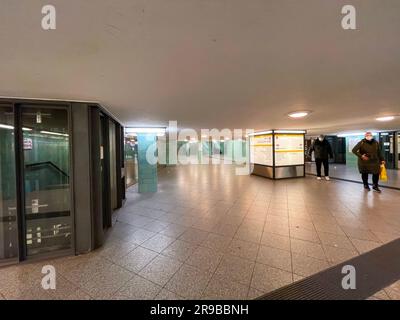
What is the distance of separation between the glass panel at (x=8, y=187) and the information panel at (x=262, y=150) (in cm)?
849

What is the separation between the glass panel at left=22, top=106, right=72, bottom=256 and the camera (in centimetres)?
287

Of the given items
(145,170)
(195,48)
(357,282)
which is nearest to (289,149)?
(145,170)

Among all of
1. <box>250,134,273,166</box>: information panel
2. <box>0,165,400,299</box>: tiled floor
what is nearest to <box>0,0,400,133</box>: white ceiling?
<box>0,165,400,299</box>: tiled floor

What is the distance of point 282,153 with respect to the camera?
8.59 metres

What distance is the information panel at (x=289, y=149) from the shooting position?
8547 millimetres

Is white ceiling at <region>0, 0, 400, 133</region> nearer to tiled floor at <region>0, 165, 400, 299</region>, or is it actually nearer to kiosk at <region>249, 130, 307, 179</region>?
tiled floor at <region>0, 165, 400, 299</region>

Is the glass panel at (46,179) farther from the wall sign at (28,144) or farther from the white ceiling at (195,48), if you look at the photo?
the white ceiling at (195,48)

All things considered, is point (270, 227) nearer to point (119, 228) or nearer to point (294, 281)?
point (294, 281)

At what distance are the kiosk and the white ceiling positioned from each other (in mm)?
6051

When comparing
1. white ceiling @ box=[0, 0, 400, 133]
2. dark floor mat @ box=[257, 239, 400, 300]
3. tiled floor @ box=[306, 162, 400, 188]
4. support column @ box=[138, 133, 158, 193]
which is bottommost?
dark floor mat @ box=[257, 239, 400, 300]

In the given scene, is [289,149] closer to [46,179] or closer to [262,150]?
[262,150]

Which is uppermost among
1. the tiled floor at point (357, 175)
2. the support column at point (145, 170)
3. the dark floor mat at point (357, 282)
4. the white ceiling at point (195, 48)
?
the white ceiling at point (195, 48)

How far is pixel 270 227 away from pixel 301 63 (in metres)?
2.85

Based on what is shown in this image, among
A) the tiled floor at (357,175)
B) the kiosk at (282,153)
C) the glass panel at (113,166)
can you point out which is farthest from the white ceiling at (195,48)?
the tiled floor at (357,175)
